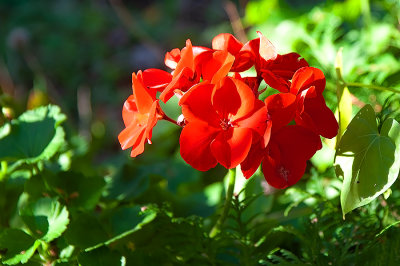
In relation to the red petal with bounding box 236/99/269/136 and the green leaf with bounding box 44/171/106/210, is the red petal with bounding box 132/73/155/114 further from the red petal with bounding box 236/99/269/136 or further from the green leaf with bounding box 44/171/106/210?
the green leaf with bounding box 44/171/106/210

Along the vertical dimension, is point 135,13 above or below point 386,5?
below

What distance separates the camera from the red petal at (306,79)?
632 millimetres

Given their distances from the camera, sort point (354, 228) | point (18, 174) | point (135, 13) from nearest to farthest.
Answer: point (354, 228) → point (18, 174) → point (135, 13)

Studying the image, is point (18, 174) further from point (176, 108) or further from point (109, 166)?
point (176, 108)

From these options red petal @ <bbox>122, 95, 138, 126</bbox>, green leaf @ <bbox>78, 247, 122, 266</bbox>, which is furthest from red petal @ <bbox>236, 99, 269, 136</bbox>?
green leaf @ <bbox>78, 247, 122, 266</bbox>


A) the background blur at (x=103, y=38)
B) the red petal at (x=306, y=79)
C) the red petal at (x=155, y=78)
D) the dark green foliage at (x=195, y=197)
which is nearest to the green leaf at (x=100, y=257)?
the dark green foliage at (x=195, y=197)

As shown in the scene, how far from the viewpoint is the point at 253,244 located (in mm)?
795

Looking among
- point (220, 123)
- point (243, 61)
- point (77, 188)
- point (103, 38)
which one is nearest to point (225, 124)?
point (220, 123)

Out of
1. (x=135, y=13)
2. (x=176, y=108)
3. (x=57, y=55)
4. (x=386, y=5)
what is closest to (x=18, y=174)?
(x=176, y=108)

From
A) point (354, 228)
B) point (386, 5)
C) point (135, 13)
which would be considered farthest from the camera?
point (135, 13)

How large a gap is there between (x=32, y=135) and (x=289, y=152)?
0.51 m

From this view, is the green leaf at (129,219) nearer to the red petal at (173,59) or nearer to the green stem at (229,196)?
the green stem at (229,196)

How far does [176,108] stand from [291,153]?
1061 mm

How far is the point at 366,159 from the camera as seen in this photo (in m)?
0.67
